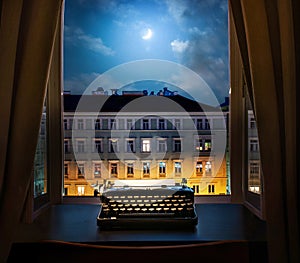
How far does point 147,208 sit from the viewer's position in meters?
1.52

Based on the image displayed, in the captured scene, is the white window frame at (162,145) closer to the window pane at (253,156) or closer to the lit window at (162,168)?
the lit window at (162,168)

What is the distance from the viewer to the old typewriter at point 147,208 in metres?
1.41

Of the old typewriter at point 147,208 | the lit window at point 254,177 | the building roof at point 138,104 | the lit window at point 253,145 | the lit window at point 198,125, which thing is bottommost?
the old typewriter at point 147,208

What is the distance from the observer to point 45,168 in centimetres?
191

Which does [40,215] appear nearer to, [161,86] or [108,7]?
[161,86]

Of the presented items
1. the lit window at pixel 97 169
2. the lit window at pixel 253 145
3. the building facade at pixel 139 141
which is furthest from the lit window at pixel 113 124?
the lit window at pixel 253 145
